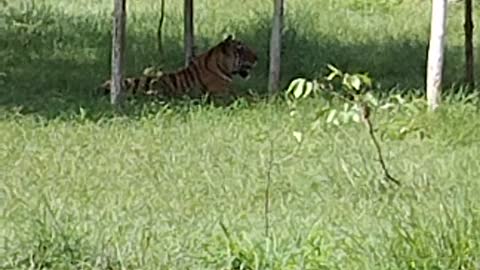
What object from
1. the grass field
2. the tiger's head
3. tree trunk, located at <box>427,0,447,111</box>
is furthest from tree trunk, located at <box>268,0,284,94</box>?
tree trunk, located at <box>427,0,447,111</box>

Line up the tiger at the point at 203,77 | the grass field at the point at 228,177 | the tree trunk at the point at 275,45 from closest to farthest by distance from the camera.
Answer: the grass field at the point at 228,177
the tree trunk at the point at 275,45
the tiger at the point at 203,77

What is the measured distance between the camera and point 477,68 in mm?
13867

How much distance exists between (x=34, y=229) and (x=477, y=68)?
9076 mm

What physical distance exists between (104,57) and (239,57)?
7.10 feet

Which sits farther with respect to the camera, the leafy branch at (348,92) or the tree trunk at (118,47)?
the tree trunk at (118,47)

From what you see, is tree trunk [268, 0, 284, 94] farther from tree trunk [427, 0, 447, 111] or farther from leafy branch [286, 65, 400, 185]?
leafy branch [286, 65, 400, 185]

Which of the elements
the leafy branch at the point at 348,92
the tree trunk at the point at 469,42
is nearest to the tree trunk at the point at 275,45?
the tree trunk at the point at 469,42

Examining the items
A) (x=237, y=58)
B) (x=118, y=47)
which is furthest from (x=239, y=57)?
(x=118, y=47)

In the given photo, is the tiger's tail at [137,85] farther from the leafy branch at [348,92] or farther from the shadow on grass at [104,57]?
the leafy branch at [348,92]

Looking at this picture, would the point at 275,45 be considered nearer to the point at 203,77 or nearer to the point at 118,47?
the point at 118,47

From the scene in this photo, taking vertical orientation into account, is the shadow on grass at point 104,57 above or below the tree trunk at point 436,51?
below

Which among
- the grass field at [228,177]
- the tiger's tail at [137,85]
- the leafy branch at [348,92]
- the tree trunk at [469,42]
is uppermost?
the leafy branch at [348,92]

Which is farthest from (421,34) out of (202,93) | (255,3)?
(202,93)

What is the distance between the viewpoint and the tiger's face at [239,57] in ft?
41.1
